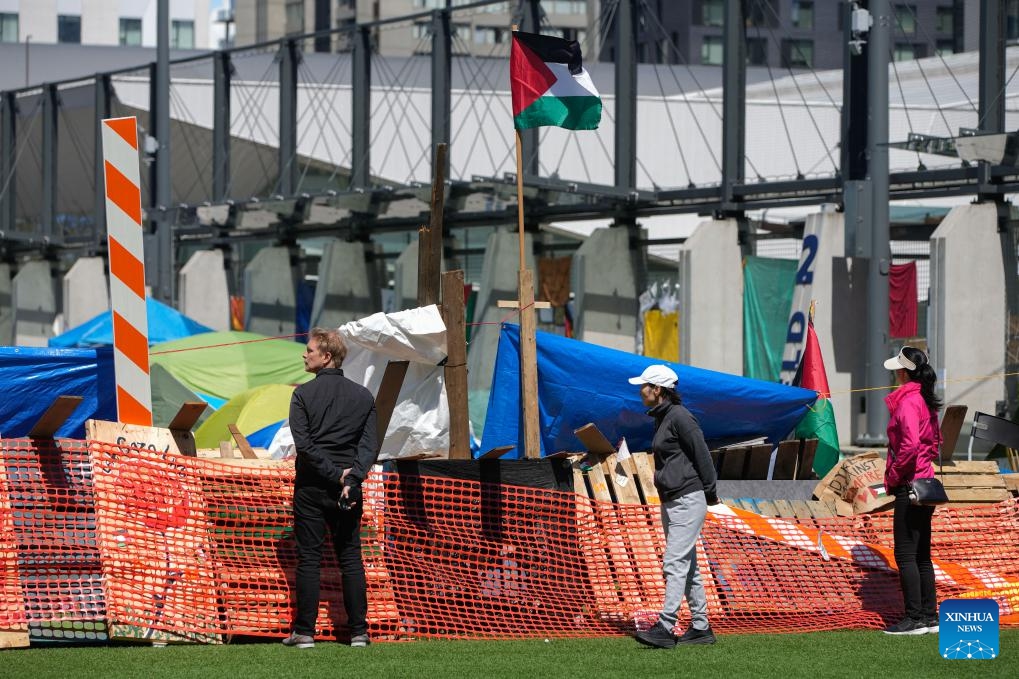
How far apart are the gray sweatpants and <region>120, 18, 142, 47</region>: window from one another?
89.4 metres

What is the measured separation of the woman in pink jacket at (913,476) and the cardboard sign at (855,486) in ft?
6.48

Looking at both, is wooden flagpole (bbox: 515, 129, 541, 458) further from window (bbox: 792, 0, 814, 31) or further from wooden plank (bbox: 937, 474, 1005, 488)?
window (bbox: 792, 0, 814, 31)

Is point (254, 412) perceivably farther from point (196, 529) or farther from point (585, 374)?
point (196, 529)

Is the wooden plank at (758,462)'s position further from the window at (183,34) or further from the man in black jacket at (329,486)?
the window at (183,34)

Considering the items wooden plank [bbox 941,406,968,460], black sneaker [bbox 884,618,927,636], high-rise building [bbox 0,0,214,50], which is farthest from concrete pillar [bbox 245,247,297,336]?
high-rise building [bbox 0,0,214,50]

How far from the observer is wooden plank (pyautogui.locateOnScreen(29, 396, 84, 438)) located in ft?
30.2

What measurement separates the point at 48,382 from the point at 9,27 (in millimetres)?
85125

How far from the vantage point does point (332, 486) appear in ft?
29.5

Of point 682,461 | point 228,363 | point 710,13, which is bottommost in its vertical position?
point 228,363

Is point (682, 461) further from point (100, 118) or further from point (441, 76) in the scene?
point (100, 118)

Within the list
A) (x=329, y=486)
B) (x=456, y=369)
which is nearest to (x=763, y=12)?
(x=456, y=369)

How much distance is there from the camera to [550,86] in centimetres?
1223

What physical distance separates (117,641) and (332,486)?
156 centimetres

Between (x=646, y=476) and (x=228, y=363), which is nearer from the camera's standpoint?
(x=646, y=476)
